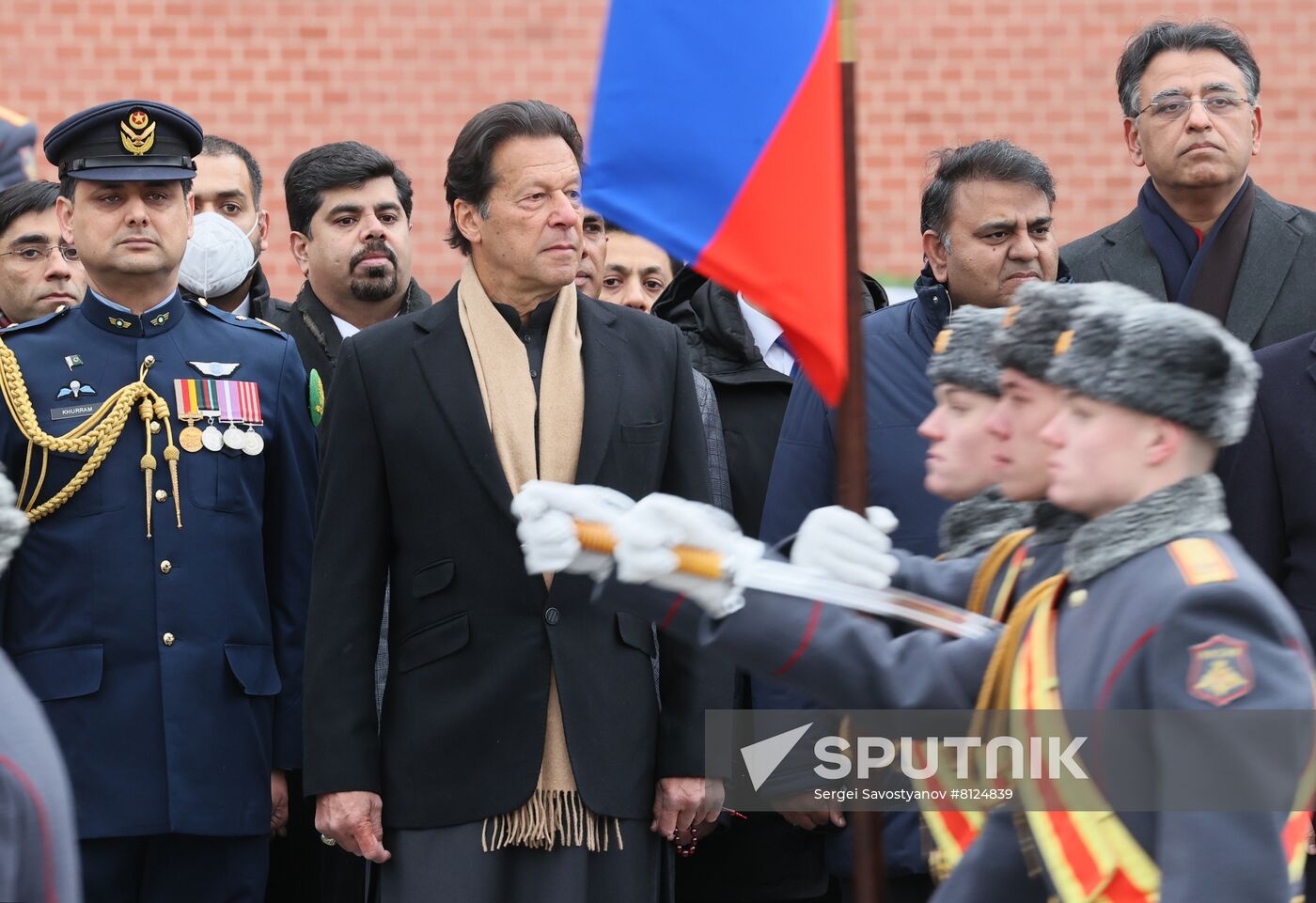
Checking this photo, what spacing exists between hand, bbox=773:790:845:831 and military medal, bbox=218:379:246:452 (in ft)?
4.65

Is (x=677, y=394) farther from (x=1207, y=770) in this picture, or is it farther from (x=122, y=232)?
(x=1207, y=770)

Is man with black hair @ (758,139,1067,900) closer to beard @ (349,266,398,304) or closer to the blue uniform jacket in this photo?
the blue uniform jacket

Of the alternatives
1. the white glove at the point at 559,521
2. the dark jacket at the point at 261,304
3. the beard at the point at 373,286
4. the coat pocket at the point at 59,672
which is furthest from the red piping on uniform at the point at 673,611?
the dark jacket at the point at 261,304

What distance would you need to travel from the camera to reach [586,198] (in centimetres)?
306

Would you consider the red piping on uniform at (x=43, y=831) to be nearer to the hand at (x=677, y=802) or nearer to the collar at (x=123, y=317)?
the hand at (x=677, y=802)

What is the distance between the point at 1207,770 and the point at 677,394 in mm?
1901

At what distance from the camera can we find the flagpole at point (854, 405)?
2.84 meters

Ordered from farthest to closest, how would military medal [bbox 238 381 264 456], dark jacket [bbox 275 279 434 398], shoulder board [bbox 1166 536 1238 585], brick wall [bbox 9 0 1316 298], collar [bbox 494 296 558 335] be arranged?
brick wall [bbox 9 0 1316 298], dark jacket [bbox 275 279 434 398], military medal [bbox 238 381 264 456], collar [bbox 494 296 558 335], shoulder board [bbox 1166 536 1238 585]

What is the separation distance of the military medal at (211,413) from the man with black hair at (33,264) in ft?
4.83

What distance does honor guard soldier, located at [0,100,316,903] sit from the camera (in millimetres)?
4148

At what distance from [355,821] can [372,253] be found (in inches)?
80.4

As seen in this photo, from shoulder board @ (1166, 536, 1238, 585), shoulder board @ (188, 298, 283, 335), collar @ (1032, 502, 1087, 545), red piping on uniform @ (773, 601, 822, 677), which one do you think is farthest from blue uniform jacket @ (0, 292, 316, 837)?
shoulder board @ (1166, 536, 1238, 585)

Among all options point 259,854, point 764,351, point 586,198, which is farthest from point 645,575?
point 764,351

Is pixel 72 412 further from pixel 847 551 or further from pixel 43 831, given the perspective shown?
pixel 847 551
